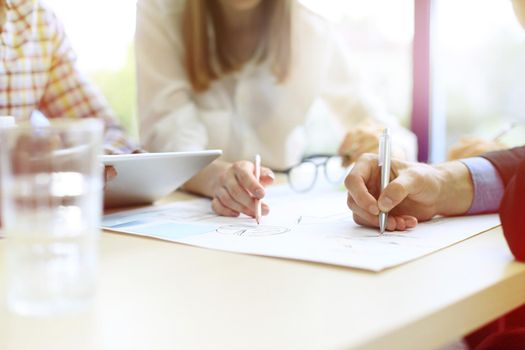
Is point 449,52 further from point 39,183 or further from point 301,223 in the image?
point 39,183

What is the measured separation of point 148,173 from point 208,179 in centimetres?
15

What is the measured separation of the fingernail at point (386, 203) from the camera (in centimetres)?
69

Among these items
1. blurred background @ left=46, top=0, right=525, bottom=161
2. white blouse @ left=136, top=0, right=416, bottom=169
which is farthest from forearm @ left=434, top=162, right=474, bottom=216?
blurred background @ left=46, top=0, right=525, bottom=161

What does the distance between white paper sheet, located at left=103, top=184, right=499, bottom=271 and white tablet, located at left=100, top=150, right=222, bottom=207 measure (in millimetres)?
28

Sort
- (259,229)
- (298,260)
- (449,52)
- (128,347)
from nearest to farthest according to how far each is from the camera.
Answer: (128,347) < (298,260) < (259,229) < (449,52)

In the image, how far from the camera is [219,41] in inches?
55.2

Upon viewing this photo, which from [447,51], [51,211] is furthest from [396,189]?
[447,51]

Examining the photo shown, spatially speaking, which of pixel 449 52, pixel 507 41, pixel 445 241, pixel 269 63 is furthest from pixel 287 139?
pixel 507 41

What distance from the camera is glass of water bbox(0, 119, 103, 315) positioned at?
40 centimetres

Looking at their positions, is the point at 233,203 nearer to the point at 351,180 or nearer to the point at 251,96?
the point at 351,180

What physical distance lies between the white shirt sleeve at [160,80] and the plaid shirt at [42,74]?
0.21 feet

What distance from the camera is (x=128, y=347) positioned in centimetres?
38

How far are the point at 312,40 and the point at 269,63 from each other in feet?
0.38

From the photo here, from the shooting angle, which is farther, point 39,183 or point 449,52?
point 449,52
